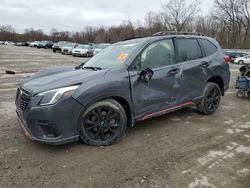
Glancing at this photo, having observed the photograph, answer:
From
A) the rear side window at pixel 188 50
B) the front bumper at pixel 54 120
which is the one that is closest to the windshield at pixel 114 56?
the rear side window at pixel 188 50

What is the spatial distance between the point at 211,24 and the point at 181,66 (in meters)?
57.1

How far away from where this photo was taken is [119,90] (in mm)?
3484

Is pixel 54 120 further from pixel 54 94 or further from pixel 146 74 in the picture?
pixel 146 74

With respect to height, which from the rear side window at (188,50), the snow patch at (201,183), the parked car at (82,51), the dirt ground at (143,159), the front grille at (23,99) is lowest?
the snow patch at (201,183)

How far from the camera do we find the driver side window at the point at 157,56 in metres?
3.84

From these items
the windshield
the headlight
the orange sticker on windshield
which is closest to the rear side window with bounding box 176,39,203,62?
the windshield

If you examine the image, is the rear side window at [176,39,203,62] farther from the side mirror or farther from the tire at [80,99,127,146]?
the tire at [80,99,127,146]

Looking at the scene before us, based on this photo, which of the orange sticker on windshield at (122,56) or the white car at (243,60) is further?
the white car at (243,60)

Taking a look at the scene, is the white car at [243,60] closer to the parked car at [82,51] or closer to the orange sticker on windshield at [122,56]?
the parked car at [82,51]

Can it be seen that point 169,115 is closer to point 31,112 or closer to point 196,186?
point 196,186

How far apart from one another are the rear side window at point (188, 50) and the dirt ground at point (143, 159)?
1326 mm

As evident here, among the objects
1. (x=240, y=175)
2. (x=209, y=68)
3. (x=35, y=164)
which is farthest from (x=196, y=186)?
(x=209, y=68)

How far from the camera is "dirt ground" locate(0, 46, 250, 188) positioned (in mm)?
2671

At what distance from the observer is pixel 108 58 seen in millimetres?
4258
